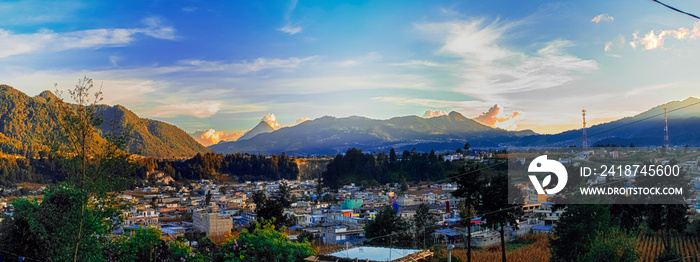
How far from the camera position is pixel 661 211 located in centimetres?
1546

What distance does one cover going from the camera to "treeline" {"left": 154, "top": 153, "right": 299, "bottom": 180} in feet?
218

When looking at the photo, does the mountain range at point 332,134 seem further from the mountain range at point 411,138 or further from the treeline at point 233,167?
the treeline at point 233,167

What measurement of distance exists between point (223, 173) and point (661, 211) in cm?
6218

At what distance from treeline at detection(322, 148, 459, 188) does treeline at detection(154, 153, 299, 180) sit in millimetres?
14106

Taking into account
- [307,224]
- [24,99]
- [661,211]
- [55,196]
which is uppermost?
[24,99]

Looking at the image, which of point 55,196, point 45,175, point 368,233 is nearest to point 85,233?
point 55,196

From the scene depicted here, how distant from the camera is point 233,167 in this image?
72.5 m

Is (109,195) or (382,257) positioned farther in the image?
(382,257)

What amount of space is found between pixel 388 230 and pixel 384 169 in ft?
120

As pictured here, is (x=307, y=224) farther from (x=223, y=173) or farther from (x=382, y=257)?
(x=223, y=173)

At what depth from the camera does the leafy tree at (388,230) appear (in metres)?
18.3

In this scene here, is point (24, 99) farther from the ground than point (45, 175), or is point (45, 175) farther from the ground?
point (24, 99)

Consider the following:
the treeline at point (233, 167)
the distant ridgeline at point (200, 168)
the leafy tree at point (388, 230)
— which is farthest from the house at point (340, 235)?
the treeline at point (233, 167)

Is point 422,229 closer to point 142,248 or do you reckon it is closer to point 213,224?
point 142,248
